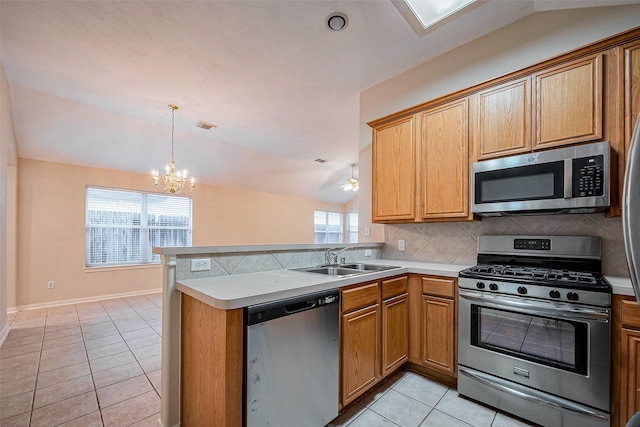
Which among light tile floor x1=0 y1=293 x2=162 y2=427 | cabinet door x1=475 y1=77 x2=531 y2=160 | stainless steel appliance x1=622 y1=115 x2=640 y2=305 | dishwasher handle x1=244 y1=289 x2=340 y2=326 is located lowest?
light tile floor x1=0 y1=293 x2=162 y2=427

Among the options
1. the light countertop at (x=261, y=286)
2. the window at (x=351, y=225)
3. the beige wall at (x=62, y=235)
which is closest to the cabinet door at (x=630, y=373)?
the light countertop at (x=261, y=286)

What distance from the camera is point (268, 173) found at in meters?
6.73

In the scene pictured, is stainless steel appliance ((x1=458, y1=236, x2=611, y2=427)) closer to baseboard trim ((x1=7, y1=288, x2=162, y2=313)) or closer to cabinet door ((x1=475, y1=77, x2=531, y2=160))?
cabinet door ((x1=475, y1=77, x2=531, y2=160))

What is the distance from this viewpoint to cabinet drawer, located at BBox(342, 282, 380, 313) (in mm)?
1879

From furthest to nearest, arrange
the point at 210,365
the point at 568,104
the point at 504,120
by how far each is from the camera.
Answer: the point at 504,120, the point at 568,104, the point at 210,365

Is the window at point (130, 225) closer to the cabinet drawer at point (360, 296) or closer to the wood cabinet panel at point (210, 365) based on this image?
the wood cabinet panel at point (210, 365)

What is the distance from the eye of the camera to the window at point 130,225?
5172 millimetres

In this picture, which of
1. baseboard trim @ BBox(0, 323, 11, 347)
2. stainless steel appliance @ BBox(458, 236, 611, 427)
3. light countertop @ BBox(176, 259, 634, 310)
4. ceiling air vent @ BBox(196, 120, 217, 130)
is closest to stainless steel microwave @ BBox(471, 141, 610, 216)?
stainless steel appliance @ BBox(458, 236, 611, 427)

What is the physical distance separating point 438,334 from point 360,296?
33.3 inches

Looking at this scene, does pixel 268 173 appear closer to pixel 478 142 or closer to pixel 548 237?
pixel 478 142

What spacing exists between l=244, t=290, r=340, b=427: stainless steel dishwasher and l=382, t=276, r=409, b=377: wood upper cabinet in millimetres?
578

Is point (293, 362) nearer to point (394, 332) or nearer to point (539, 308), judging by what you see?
point (394, 332)

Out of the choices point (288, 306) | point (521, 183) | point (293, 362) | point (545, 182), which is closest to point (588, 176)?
point (545, 182)

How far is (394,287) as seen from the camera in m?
2.32
